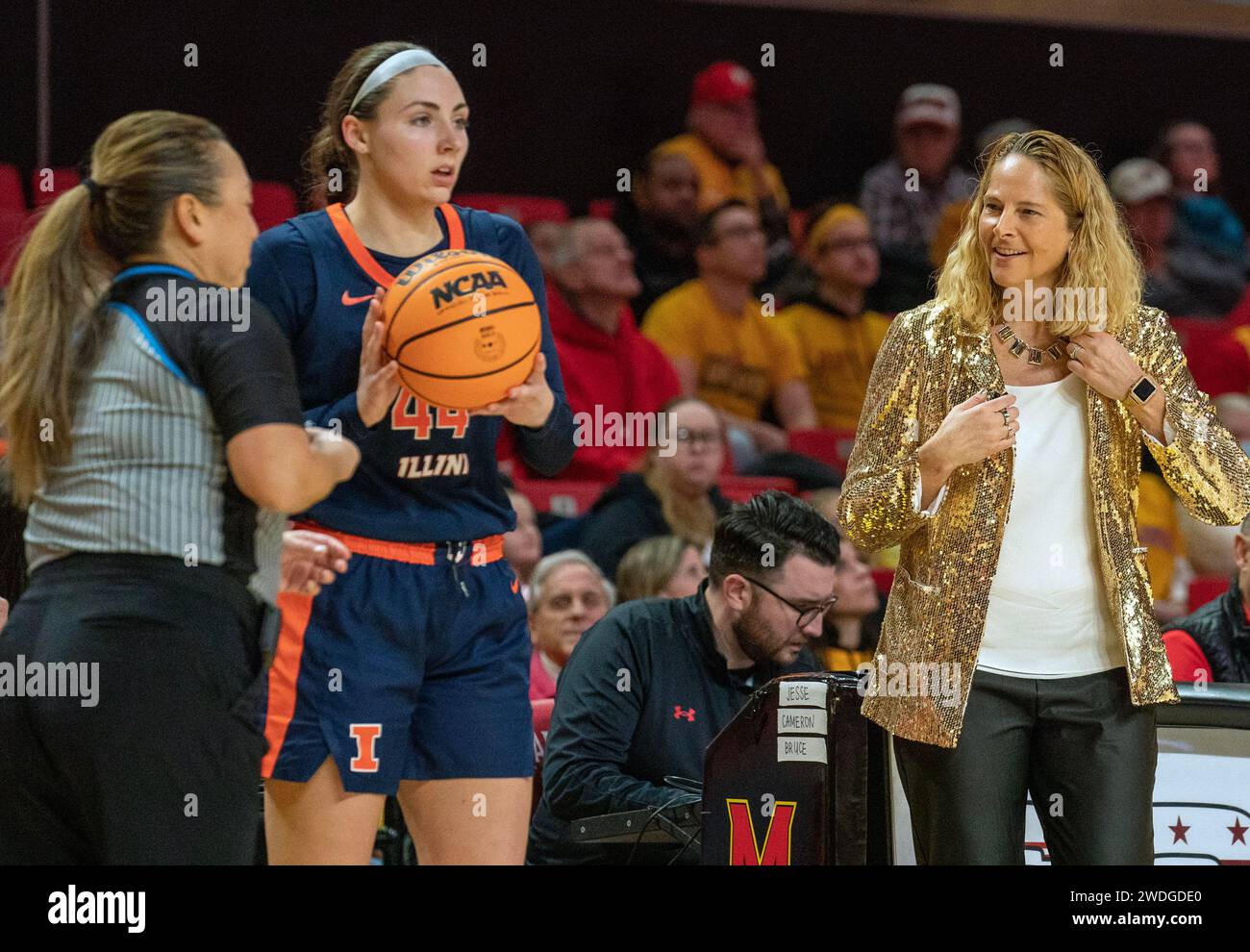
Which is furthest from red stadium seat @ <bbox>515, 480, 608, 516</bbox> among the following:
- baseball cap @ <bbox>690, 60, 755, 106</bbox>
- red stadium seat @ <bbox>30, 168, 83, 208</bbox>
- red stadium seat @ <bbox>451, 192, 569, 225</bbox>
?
baseball cap @ <bbox>690, 60, 755, 106</bbox>

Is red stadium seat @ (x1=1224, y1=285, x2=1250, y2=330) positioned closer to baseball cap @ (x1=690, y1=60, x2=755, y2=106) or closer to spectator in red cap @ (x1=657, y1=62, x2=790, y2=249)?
spectator in red cap @ (x1=657, y1=62, x2=790, y2=249)

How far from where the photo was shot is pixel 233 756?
220 centimetres

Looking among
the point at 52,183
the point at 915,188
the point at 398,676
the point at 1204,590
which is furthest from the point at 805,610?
A: the point at 915,188

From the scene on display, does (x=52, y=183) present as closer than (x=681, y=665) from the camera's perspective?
No

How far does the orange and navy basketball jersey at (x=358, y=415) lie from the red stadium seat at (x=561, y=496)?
3270mm

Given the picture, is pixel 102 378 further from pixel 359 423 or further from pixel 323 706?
pixel 323 706

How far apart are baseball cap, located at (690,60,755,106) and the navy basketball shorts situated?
5.04 meters

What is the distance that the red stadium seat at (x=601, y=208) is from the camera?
732cm

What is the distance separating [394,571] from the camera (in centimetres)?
254

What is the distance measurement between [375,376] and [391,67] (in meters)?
0.51

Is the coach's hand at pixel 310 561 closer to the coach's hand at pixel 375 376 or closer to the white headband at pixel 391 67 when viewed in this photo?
the coach's hand at pixel 375 376

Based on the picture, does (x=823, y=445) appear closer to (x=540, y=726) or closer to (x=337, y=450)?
(x=540, y=726)
